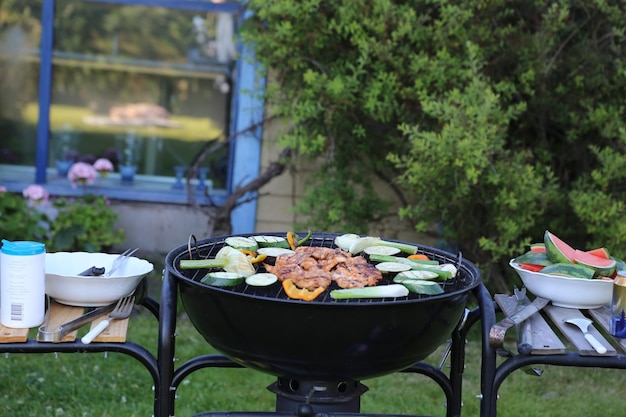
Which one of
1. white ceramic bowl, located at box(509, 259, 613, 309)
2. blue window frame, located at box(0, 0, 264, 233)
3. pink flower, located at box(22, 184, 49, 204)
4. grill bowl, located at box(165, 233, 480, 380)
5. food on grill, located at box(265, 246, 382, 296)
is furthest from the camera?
blue window frame, located at box(0, 0, 264, 233)

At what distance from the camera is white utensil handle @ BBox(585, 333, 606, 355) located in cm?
224

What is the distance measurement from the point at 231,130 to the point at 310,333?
4.02m

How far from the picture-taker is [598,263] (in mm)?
2609

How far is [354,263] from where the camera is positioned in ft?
8.15

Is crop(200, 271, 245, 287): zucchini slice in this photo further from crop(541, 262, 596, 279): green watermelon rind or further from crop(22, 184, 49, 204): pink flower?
crop(22, 184, 49, 204): pink flower

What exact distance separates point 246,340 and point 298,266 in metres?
0.34

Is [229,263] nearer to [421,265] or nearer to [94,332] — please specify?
[94,332]

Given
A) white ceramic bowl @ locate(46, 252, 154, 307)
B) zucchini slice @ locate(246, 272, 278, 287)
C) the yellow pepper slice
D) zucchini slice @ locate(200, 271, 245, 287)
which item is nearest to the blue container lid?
white ceramic bowl @ locate(46, 252, 154, 307)

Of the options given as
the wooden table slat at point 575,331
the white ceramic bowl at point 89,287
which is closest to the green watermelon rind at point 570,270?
the wooden table slat at point 575,331

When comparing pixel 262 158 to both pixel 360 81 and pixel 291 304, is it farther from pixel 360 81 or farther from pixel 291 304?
pixel 291 304

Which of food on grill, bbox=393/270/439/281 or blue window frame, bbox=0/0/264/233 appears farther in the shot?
blue window frame, bbox=0/0/264/233

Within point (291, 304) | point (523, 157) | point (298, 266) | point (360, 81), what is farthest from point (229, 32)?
point (291, 304)

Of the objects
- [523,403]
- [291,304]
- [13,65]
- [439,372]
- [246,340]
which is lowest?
[523,403]

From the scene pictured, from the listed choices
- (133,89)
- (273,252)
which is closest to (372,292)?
(273,252)
